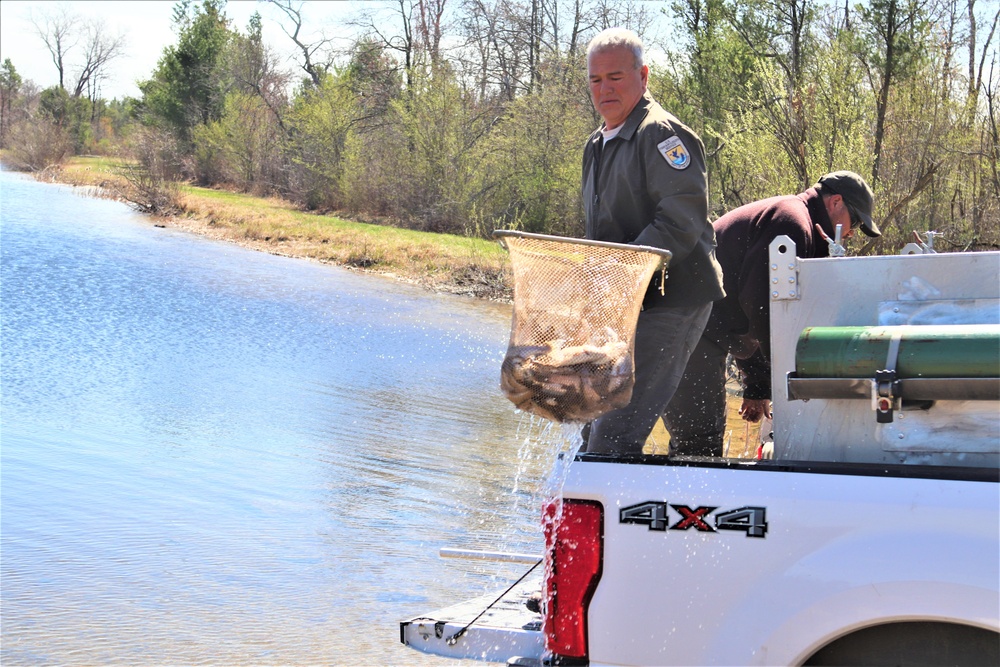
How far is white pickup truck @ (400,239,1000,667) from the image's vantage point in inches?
86.6

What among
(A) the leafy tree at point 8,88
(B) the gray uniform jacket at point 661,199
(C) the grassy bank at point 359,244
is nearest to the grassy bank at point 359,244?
(C) the grassy bank at point 359,244

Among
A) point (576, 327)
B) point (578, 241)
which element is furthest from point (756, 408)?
point (578, 241)

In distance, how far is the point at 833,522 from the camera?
2.25 meters

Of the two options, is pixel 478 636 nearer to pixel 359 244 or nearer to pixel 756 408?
pixel 756 408

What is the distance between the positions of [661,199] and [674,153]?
0.50 ft

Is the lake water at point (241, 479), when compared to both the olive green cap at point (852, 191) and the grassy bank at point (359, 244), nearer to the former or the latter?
the olive green cap at point (852, 191)

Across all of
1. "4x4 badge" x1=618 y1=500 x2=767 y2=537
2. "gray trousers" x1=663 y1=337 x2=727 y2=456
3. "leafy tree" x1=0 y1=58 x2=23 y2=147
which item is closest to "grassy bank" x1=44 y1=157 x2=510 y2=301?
"gray trousers" x1=663 y1=337 x2=727 y2=456

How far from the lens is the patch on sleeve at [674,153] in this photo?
3484mm

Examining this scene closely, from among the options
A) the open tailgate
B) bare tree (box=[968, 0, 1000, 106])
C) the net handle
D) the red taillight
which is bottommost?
the open tailgate

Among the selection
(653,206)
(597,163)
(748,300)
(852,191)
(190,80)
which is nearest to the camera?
(653,206)

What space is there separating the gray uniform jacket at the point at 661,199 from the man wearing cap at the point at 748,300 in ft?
1.83

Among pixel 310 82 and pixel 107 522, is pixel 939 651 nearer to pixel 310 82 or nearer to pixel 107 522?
pixel 107 522

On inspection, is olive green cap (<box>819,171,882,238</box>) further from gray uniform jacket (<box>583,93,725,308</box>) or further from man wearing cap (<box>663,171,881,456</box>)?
gray uniform jacket (<box>583,93,725,308</box>)

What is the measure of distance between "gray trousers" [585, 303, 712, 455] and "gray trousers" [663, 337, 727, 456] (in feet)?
2.02
